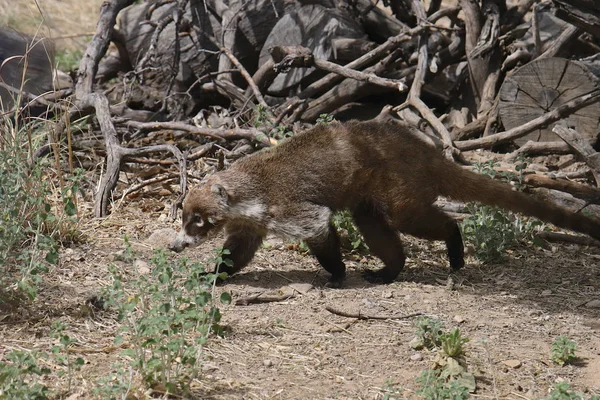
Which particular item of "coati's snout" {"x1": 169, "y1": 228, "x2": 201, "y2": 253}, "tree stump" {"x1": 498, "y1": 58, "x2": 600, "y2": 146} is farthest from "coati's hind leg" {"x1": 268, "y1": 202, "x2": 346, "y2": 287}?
"tree stump" {"x1": 498, "y1": 58, "x2": 600, "y2": 146}

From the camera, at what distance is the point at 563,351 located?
423 cm

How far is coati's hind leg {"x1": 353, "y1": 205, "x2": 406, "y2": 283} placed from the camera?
5.62 m

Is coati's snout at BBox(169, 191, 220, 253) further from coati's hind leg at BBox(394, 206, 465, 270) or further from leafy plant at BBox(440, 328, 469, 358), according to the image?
leafy plant at BBox(440, 328, 469, 358)

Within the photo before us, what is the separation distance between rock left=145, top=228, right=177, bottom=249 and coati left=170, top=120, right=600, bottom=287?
0.59 meters

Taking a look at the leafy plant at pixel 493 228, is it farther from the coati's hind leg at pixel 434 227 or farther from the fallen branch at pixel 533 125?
the fallen branch at pixel 533 125

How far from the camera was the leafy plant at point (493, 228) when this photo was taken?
604 centimetres

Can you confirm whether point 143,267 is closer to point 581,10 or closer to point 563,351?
point 563,351

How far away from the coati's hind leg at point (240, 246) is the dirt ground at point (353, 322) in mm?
115

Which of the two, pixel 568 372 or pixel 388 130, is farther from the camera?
pixel 388 130

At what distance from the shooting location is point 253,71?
31.2 ft

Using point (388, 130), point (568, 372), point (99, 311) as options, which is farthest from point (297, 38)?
point (568, 372)

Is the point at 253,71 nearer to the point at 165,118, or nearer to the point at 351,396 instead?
the point at 165,118

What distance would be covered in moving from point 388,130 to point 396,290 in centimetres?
124

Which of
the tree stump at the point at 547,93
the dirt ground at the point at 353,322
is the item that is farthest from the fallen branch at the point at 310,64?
the dirt ground at the point at 353,322
